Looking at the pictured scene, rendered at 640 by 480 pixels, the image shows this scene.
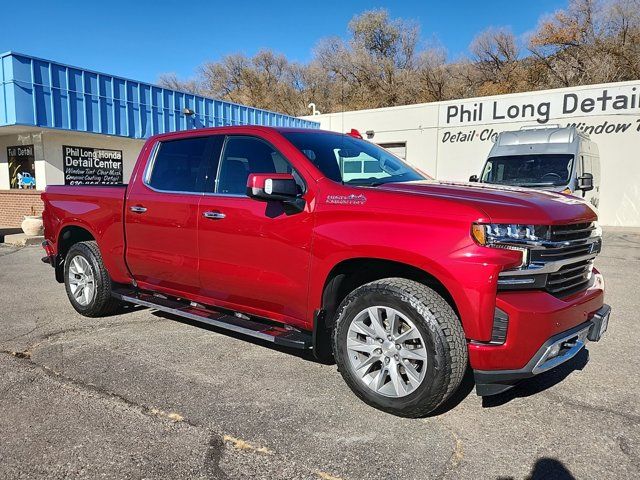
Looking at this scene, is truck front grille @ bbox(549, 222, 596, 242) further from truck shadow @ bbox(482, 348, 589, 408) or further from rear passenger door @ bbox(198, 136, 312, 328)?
rear passenger door @ bbox(198, 136, 312, 328)

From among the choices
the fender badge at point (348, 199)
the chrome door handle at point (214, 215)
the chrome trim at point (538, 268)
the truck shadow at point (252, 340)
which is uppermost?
the fender badge at point (348, 199)

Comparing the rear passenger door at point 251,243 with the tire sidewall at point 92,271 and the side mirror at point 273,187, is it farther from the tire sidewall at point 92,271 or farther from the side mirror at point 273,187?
the tire sidewall at point 92,271

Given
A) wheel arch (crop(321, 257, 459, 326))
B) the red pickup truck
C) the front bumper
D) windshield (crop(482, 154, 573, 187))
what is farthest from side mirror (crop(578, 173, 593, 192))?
wheel arch (crop(321, 257, 459, 326))

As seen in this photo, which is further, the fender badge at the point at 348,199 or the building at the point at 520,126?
the building at the point at 520,126

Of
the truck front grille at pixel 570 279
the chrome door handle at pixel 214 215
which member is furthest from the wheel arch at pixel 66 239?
the truck front grille at pixel 570 279

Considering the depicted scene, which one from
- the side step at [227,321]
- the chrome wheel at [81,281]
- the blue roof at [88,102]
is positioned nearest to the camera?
the side step at [227,321]

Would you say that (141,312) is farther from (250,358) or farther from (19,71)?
(19,71)

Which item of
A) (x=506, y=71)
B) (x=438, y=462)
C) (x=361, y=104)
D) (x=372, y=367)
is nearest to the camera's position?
(x=438, y=462)

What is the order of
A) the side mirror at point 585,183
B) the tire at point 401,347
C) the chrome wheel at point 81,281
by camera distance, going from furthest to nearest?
1. the side mirror at point 585,183
2. the chrome wheel at point 81,281
3. the tire at point 401,347

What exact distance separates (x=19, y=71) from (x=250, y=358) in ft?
37.7

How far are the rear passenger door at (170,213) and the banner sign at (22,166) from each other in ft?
39.3

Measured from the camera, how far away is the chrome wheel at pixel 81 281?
5.29 metres

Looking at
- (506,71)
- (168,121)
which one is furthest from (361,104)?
(168,121)

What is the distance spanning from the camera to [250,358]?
13.8 ft
